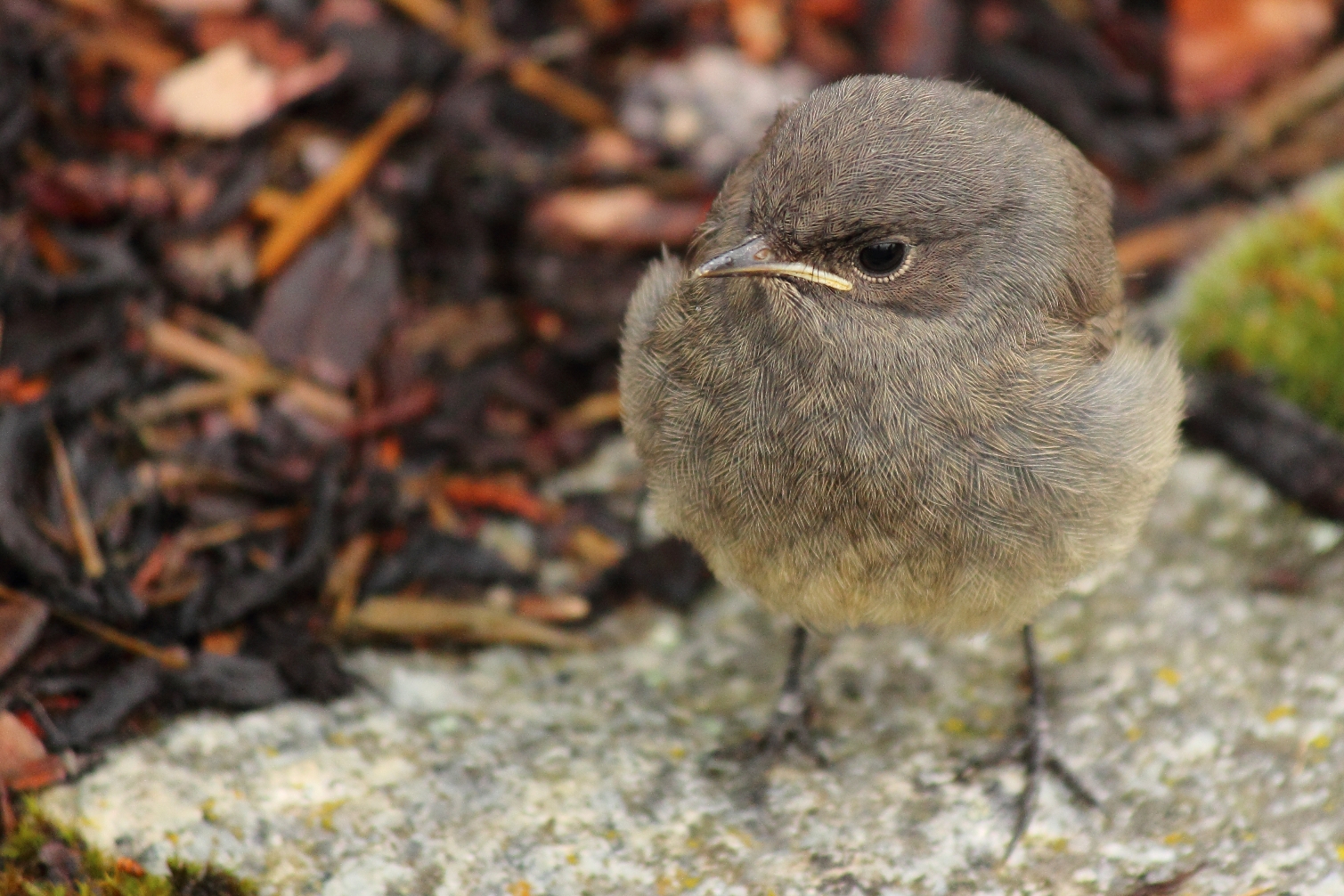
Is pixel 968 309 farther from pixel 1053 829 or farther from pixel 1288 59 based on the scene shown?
pixel 1288 59

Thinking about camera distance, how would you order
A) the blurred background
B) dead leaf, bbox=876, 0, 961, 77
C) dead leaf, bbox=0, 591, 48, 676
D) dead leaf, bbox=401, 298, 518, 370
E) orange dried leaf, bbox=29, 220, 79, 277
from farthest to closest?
dead leaf, bbox=876, 0, 961, 77
dead leaf, bbox=401, 298, 518, 370
orange dried leaf, bbox=29, 220, 79, 277
the blurred background
dead leaf, bbox=0, 591, 48, 676

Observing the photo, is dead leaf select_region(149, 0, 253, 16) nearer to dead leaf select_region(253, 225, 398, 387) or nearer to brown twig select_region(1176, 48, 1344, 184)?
dead leaf select_region(253, 225, 398, 387)

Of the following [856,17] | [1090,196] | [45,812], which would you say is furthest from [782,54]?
[45,812]

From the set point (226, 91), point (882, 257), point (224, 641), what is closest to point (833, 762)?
point (882, 257)

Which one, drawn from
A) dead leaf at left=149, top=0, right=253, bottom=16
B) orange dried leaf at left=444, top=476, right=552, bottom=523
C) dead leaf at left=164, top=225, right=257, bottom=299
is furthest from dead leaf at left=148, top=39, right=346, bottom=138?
orange dried leaf at left=444, top=476, right=552, bottom=523

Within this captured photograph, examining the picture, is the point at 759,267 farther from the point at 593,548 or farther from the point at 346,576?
the point at 346,576

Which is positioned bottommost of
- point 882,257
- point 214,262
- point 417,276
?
point 882,257

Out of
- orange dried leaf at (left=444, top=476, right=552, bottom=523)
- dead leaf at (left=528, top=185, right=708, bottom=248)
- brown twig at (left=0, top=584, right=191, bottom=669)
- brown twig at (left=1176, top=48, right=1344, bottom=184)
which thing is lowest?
brown twig at (left=0, top=584, right=191, bottom=669)

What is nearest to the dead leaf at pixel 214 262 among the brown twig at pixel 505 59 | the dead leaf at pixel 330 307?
the dead leaf at pixel 330 307
